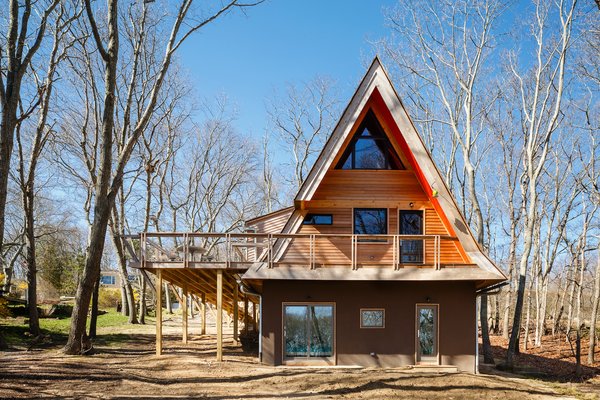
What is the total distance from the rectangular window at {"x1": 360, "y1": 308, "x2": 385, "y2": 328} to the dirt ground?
1.33m

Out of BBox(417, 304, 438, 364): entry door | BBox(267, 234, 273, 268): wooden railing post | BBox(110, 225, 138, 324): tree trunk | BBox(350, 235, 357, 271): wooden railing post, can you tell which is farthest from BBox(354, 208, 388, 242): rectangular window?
BBox(110, 225, 138, 324): tree trunk

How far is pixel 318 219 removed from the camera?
14625 millimetres

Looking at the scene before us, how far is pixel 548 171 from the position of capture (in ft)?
92.5

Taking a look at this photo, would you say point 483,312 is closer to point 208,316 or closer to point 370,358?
point 370,358

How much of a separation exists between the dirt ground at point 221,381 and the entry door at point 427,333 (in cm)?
133

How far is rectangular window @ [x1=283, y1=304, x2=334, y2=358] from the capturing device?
13.6m

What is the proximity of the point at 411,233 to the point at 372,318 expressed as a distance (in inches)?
121

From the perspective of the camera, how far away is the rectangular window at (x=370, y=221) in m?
14.6

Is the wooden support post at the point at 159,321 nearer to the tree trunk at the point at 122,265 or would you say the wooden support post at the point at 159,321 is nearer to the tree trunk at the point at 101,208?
the tree trunk at the point at 101,208

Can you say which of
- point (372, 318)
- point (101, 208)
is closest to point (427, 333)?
point (372, 318)

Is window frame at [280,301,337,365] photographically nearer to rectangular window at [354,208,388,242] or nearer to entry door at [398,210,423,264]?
rectangular window at [354,208,388,242]

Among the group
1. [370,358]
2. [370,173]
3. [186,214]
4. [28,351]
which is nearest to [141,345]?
[28,351]

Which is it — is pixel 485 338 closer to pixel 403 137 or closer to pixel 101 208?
pixel 403 137

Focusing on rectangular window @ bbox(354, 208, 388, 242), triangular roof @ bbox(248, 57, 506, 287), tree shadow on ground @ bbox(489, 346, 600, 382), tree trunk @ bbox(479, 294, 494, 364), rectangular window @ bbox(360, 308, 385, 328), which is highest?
triangular roof @ bbox(248, 57, 506, 287)
